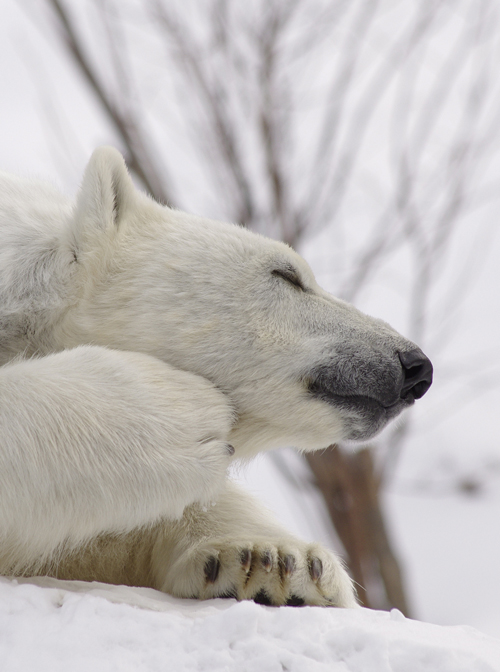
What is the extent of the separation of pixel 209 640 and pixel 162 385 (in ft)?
1.67

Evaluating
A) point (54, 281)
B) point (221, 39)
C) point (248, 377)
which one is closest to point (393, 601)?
point (248, 377)

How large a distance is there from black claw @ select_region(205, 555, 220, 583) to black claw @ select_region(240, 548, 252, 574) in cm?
6

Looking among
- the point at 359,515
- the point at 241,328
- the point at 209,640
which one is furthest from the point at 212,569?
the point at 359,515

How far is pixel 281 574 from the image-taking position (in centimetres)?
145

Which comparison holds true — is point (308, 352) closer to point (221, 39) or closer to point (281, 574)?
point (281, 574)

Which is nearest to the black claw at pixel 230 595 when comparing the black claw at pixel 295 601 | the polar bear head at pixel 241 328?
the black claw at pixel 295 601

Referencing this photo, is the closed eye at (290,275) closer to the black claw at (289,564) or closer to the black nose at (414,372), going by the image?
the black nose at (414,372)

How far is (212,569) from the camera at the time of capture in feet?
4.92

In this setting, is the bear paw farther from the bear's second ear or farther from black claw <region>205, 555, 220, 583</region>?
the bear's second ear

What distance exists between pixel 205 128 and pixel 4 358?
2606mm

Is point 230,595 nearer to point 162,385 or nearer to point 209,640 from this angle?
point 209,640

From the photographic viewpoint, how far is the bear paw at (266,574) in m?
1.44

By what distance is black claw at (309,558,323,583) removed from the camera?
1489 millimetres

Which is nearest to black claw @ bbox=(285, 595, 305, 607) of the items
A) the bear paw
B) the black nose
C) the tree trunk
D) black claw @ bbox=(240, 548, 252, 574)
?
the bear paw
